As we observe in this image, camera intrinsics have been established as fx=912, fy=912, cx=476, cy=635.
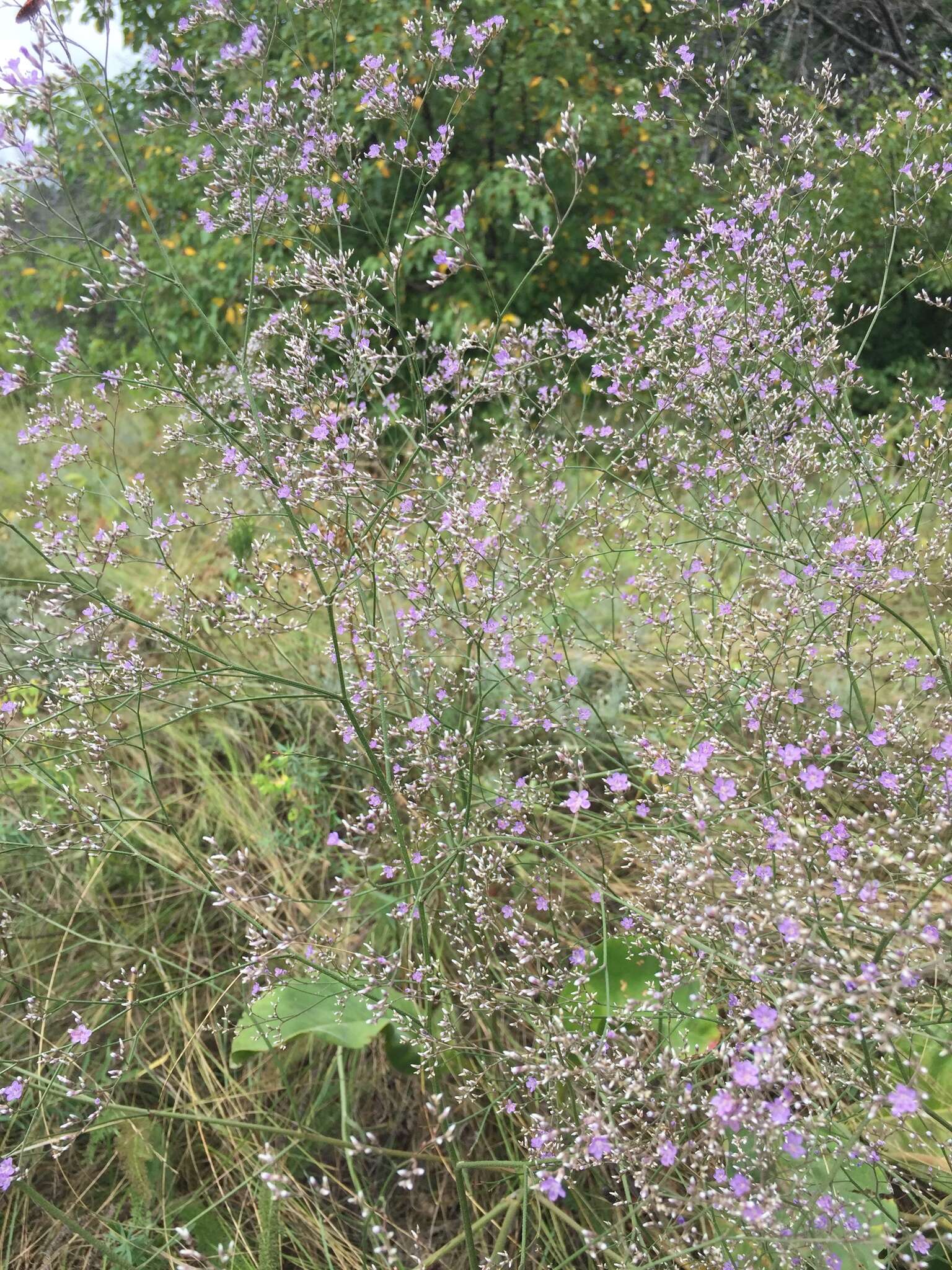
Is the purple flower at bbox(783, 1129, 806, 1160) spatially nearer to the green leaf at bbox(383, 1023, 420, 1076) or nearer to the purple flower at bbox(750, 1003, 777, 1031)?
the purple flower at bbox(750, 1003, 777, 1031)

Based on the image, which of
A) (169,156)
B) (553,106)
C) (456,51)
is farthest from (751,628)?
(169,156)

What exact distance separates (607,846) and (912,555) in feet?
3.73

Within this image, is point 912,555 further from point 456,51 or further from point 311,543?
point 456,51

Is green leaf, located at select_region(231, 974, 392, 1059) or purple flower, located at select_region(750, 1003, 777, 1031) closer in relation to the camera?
purple flower, located at select_region(750, 1003, 777, 1031)

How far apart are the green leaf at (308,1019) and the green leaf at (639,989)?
41 centimetres

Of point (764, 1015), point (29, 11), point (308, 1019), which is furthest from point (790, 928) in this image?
point (29, 11)

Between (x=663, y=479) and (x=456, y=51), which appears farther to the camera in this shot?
(x=456, y=51)

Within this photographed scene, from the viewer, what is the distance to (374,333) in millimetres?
1807

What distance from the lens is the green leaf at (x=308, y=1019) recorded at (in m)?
1.71

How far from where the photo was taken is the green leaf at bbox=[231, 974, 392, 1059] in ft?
5.61

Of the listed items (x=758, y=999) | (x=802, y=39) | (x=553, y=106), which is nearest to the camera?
(x=758, y=999)

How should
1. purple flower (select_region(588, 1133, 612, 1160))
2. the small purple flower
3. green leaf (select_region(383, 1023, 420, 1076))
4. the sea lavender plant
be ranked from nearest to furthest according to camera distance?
the small purple flower < purple flower (select_region(588, 1133, 612, 1160)) < the sea lavender plant < green leaf (select_region(383, 1023, 420, 1076))

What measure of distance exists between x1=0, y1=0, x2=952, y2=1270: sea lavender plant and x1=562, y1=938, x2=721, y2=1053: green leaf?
0.05 feet

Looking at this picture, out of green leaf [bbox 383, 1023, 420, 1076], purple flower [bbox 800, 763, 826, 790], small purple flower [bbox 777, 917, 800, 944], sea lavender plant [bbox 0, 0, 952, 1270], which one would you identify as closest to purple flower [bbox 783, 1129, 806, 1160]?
sea lavender plant [bbox 0, 0, 952, 1270]
